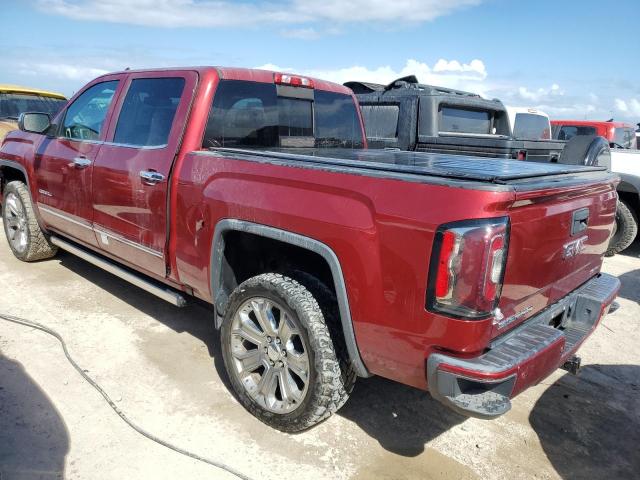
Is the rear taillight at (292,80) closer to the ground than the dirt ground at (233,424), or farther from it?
farther from it

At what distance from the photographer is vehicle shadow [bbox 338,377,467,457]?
274 cm

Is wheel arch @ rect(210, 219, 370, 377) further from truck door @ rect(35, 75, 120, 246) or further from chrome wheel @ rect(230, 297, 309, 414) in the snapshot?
truck door @ rect(35, 75, 120, 246)

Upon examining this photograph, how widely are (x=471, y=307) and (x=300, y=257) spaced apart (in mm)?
1126

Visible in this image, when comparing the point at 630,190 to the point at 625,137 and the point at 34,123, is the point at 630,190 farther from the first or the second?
the point at 34,123

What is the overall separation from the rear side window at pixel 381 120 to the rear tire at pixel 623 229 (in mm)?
3302

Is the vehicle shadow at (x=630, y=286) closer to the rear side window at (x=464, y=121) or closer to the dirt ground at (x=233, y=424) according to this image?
the dirt ground at (x=233, y=424)

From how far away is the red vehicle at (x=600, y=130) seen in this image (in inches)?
452

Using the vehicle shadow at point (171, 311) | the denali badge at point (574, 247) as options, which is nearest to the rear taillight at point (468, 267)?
the denali badge at point (574, 247)

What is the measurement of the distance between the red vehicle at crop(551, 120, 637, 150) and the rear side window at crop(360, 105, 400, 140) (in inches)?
283

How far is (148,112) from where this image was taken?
3.51 meters

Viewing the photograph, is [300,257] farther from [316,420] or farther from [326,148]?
[326,148]

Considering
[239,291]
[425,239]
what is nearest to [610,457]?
[425,239]

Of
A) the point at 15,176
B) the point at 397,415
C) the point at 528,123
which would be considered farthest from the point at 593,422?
the point at 528,123

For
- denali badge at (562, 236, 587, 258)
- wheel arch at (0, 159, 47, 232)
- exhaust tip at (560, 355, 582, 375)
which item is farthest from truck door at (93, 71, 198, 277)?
exhaust tip at (560, 355, 582, 375)
